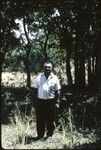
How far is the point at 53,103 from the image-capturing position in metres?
11.9

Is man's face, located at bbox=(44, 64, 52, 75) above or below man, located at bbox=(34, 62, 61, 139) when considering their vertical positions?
above

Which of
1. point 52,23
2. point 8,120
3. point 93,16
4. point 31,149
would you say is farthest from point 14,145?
point 52,23

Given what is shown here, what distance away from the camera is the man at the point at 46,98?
11.7m

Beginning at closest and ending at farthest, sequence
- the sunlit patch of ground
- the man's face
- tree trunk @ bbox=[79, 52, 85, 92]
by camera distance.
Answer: the sunlit patch of ground
the man's face
tree trunk @ bbox=[79, 52, 85, 92]

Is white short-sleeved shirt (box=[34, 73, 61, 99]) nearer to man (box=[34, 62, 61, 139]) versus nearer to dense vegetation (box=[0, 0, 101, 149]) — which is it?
man (box=[34, 62, 61, 139])

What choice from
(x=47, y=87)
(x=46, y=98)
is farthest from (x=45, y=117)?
(x=47, y=87)

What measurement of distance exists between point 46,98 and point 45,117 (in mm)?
624

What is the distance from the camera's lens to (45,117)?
11992 millimetres

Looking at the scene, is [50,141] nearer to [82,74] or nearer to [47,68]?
[47,68]

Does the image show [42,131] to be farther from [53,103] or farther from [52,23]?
[52,23]

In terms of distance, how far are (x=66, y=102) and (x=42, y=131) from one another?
7979 mm

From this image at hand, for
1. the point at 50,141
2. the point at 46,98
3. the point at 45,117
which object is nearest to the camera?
the point at 50,141

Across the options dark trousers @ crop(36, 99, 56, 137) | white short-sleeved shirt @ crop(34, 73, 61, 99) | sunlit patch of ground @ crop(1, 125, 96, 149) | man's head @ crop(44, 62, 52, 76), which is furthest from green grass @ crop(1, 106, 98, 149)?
man's head @ crop(44, 62, 52, 76)

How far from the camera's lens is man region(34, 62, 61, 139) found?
1167 centimetres
